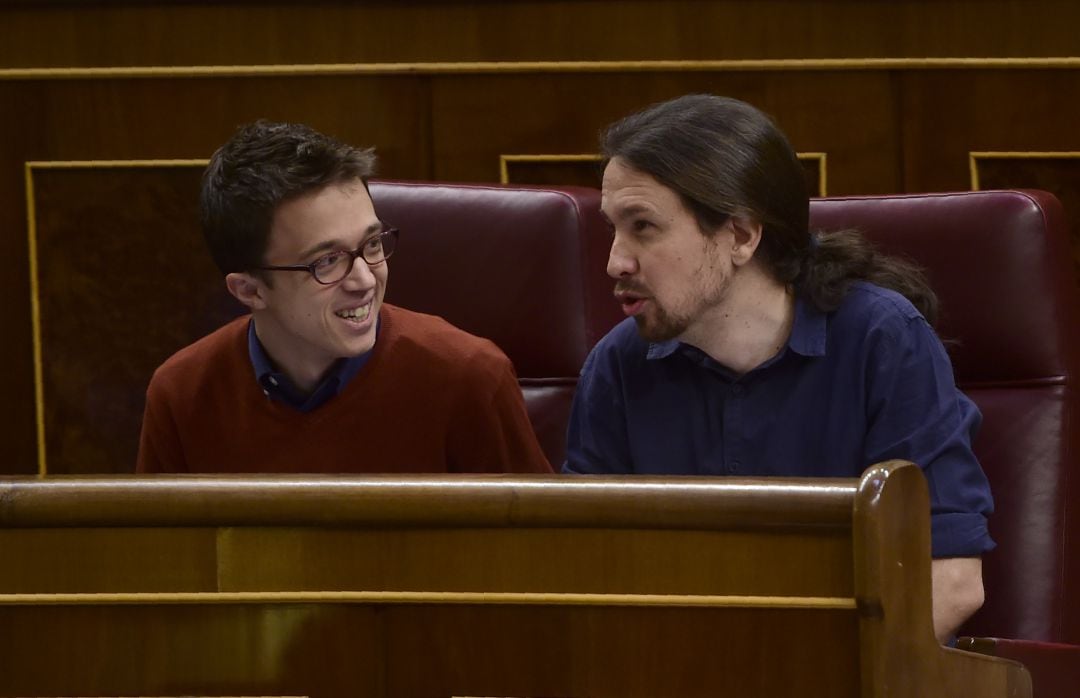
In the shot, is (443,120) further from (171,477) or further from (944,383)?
(171,477)

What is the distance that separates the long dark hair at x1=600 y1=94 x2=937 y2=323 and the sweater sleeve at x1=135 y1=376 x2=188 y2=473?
399 millimetres

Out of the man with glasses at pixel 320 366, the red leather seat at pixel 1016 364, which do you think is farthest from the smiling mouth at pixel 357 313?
the red leather seat at pixel 1016 364

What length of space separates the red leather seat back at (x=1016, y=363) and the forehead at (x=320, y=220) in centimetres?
39

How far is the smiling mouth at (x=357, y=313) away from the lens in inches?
48.1

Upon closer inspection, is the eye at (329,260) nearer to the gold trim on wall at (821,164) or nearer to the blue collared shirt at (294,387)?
the blue collared shirt at (294,387)

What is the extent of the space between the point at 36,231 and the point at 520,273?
28.2 inches

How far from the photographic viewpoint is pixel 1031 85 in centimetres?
173

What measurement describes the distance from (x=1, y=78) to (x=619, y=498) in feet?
4.30

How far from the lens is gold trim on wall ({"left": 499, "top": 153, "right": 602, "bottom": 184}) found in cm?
179

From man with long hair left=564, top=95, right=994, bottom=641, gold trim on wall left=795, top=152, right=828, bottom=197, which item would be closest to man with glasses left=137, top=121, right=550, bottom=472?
man with long hair left=564, top=95, right=994, bottom=641

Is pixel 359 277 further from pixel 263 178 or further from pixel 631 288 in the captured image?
pixel 631 288

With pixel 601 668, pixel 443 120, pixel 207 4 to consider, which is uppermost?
pixel 207 4

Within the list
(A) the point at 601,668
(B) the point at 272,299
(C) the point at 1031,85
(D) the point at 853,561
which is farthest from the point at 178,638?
(C) the point at 1031,85

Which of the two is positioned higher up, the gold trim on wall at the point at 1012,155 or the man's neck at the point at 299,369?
the gold trim on wall at the point at 1012,155
